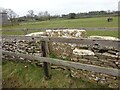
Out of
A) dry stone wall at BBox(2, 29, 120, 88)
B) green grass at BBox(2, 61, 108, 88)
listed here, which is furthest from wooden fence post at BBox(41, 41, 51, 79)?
dry stone wall at BBox(2, 29, 120, 88)

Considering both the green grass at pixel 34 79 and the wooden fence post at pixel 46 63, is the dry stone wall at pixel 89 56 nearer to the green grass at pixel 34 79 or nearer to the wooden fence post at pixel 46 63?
the green grass at pixel 34 79

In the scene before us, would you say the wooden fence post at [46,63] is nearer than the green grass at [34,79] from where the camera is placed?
No

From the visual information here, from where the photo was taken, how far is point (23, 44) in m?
7.11

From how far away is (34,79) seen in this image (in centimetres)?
585

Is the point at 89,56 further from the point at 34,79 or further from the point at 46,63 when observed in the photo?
the point at 34,79

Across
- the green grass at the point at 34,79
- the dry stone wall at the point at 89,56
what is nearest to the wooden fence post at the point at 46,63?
the green grass at the point at 34,79

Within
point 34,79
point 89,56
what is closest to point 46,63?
point 34,79

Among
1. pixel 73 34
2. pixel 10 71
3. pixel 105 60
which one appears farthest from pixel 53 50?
pixel 105 60

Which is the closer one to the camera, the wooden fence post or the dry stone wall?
the dry stone wall

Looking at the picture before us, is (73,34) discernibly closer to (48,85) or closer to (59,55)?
(59,55)

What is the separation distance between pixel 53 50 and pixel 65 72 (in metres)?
1.22

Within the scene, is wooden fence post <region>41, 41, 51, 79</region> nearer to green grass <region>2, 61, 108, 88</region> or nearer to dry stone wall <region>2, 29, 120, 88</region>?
green grass <region>2, 61, 108, 88</region>

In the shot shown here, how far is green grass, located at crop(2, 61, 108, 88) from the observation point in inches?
206

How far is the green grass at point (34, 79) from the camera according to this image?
523 cm
